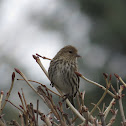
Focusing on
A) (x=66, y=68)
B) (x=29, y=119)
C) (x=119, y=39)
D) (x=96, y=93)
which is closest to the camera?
(x=29, y=119)

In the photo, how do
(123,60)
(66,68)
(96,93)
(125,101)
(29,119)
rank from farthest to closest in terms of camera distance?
(123,60)
(96,93)
(125,101)
(66,68)
(29,119)

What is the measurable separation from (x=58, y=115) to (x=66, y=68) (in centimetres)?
146

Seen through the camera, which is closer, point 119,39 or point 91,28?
point 119,39

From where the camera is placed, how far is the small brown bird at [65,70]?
270 centimetres

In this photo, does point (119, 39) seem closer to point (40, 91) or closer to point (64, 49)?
point (64, 49)

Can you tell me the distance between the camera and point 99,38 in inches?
272

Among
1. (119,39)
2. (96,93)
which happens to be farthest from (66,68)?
(119,39)

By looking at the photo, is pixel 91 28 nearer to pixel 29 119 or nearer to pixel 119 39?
pixel 119 39

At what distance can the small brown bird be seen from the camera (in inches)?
106

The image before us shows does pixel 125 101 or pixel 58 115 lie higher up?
pixel 58 115

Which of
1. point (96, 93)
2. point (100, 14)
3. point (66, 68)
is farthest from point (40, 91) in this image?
point (100, 14)

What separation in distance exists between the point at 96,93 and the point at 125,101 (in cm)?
51

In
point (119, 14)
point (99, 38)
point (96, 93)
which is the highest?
point (119, 14)

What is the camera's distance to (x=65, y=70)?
2.71 meters
